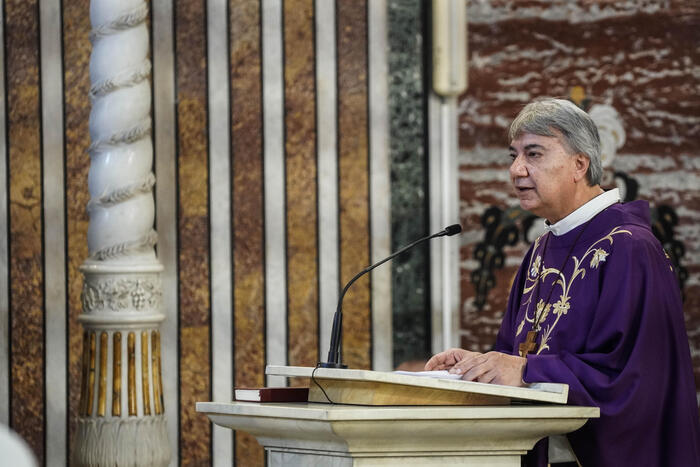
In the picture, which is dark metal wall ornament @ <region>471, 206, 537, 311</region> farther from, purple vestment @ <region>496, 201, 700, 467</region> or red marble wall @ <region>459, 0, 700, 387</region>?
purple vestment @ <region>496, 201, 700, 467</region>

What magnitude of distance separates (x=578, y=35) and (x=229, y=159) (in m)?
1.68

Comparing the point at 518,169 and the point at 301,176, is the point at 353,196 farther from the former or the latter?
the point at 518,169

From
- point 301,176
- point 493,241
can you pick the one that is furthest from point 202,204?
point 493,241

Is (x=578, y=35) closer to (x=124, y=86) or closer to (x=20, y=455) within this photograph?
(x=124, y=86)

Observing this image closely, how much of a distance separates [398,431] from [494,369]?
0.42 metres

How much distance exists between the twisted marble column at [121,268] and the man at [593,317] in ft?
6.14

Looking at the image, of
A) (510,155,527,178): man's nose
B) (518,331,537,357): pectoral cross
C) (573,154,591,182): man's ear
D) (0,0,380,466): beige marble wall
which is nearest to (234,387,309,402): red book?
(518,331,537,357): pectoral cross

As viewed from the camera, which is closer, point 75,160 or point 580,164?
point 580,164

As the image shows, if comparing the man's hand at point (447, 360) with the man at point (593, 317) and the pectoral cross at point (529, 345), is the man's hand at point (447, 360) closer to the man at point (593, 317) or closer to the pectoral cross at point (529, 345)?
the man at point (593, 317)

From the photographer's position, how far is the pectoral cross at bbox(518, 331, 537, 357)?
253cm

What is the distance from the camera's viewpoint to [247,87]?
490cm

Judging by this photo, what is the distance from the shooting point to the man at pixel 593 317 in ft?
7.28

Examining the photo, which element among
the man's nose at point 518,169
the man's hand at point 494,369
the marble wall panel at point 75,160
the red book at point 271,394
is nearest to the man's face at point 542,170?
the man's nose at point 518,169

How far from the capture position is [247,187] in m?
4.89
